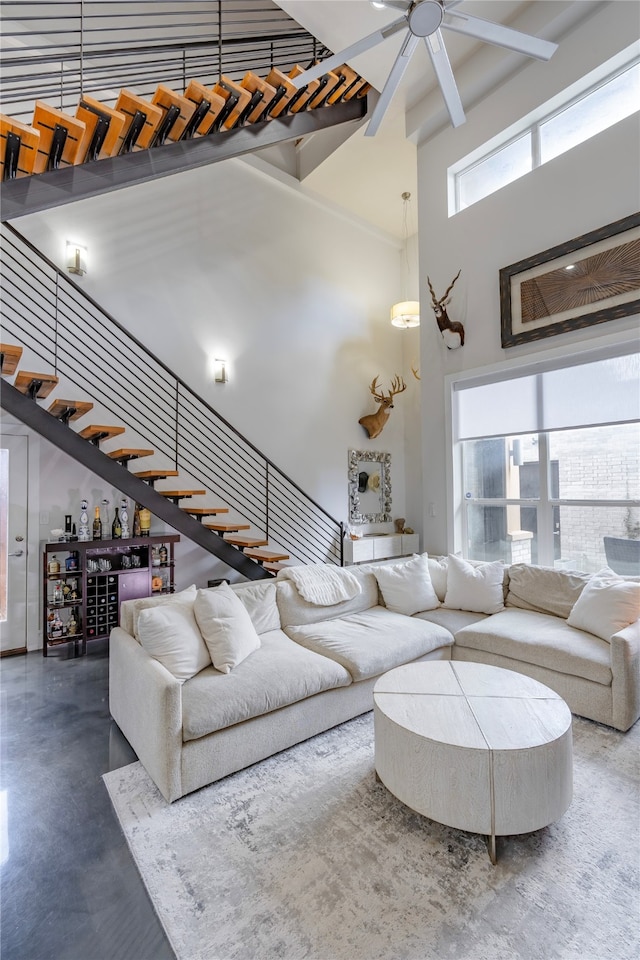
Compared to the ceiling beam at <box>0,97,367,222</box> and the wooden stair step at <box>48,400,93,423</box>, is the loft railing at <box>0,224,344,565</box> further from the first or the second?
the ceiling beam at <box>0,97,367,222</box>

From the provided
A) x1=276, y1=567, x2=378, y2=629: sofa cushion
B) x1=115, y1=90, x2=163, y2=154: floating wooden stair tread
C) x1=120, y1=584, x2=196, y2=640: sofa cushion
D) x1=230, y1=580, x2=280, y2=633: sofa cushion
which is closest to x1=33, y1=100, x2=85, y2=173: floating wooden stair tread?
x1=115, y1=90, x2=163, y2=154: floating wooden stair tread

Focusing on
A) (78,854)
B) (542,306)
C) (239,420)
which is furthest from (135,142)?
(78,854)

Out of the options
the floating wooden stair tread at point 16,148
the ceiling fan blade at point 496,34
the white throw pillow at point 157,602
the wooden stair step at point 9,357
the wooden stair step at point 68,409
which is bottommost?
the white throw pillow at point 157,602

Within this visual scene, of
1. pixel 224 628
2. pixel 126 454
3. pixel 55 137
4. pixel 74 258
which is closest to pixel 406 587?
pixel 224 628

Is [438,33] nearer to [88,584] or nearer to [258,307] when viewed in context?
[258,307]

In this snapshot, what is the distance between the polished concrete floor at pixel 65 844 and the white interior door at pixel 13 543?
95 cm

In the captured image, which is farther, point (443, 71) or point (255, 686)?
point (443, 71)

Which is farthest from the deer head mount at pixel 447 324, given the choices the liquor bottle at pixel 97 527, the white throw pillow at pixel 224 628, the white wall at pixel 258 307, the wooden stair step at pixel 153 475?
the liquor bottle at pixel 97 527

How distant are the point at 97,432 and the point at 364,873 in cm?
355

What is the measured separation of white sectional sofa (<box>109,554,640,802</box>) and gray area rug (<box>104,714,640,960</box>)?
220 mm

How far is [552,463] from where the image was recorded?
154 inches

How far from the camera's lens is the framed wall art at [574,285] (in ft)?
10.8

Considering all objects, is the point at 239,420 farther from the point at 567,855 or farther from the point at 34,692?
the point at 567,855

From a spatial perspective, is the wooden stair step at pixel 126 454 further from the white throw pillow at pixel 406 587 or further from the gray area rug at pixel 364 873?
the gray area rug at pixel 364 873
